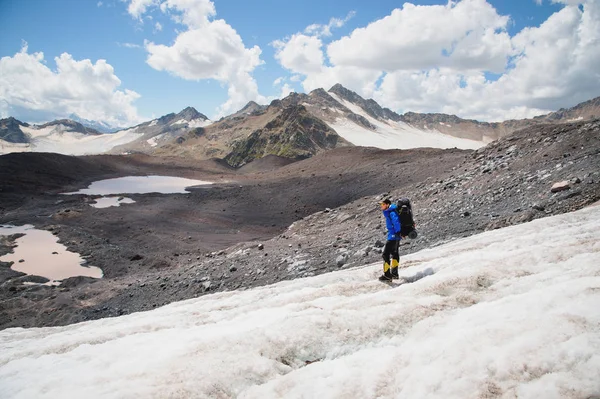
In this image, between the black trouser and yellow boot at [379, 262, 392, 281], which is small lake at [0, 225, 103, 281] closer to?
yellow boot at [379, 262, 392, 281]

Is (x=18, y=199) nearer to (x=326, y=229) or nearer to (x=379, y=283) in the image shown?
(x=326, y=229)

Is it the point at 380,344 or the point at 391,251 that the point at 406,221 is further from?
the point at 380,344

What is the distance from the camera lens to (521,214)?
1558cm

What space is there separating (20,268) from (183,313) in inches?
908

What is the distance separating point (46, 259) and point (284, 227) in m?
22.8

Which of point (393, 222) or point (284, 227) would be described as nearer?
point (393, 222)

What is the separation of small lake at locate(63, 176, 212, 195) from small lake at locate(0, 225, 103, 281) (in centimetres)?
2569

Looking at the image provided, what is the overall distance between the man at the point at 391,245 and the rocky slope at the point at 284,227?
4.38m

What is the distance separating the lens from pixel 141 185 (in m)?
66.0

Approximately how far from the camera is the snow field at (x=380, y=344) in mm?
5500

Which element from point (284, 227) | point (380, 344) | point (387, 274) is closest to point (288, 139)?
point (284, 227)

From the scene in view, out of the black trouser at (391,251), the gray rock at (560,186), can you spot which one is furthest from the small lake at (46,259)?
the gray rock at (560,186)

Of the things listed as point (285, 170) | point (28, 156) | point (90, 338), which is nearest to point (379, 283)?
point (90, 338)

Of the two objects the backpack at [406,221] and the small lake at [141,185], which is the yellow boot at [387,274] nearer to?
the backpack at [406,221]
